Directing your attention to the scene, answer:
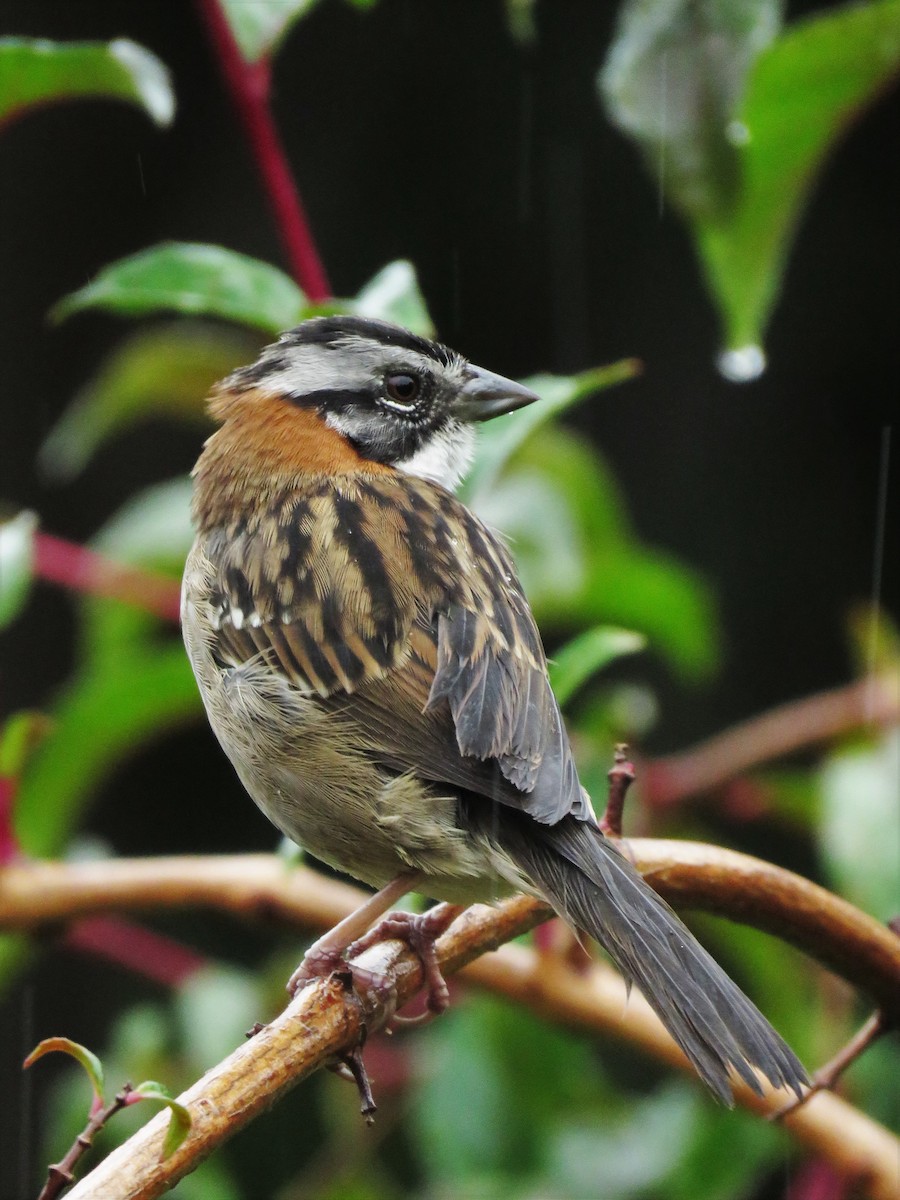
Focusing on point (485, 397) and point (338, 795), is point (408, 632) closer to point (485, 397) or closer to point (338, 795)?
point (338, 795)

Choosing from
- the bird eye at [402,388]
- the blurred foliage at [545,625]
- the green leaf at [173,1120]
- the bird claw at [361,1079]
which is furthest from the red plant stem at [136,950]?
the green leaf at [173,1120]

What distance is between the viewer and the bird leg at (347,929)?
7.41 feet

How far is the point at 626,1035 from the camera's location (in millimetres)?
2312

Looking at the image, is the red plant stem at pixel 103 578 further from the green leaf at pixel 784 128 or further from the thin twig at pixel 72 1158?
the thin twig at pixel 72 1158

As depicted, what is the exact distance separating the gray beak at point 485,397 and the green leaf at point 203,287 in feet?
1.80

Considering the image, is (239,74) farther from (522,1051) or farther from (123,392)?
(522,1051)

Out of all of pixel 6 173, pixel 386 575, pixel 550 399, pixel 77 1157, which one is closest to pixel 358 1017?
pixel 77 1157

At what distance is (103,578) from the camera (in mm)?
2939

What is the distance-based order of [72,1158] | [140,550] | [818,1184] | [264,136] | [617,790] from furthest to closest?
[140,550] < [818,1184] < [264,136] < [617,790] < [72,1158]

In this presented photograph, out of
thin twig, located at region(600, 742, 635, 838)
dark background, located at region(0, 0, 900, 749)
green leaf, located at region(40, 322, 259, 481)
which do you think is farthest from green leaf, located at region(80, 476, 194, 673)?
dark background, located at region(0, 0, 900, 749)

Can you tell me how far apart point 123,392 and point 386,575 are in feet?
3.96

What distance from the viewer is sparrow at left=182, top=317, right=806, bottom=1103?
Answer: 6.48 ft

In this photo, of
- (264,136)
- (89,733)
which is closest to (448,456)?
(264,136)

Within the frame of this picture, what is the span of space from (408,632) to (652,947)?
2.28ft
